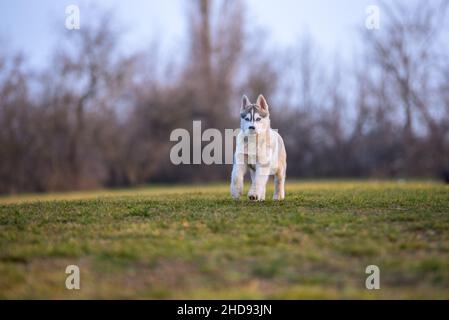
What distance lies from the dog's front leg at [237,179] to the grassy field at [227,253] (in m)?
1.84

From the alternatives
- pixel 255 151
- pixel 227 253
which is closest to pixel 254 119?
pixel 255 151

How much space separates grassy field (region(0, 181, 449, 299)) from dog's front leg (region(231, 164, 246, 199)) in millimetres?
1839

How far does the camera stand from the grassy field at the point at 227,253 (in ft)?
18.7

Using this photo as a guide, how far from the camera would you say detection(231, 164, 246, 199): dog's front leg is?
11.5m

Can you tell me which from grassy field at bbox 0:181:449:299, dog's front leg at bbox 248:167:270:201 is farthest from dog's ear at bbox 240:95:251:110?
grassy field at bbox 0:181:449:299

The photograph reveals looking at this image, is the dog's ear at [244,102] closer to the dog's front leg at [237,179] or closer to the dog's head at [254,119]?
the dog's head at [254,119]

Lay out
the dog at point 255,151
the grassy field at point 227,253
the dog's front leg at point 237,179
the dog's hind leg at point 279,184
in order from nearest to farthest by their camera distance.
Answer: the grassy field at point 227,253
the dog at point 255,151
the dog's front leg at point 237,179
the dog's hind leg at point 279,184

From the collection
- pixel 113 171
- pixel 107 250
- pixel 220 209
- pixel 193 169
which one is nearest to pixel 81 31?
pixel 113 171

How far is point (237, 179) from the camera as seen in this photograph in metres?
11.7

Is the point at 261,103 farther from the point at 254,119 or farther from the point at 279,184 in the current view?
the point at 279,184

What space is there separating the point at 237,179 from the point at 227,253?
5.06 m

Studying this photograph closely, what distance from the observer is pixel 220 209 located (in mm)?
10062

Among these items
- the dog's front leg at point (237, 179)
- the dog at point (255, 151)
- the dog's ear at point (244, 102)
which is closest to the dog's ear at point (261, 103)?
the dog at point (255, 151)
